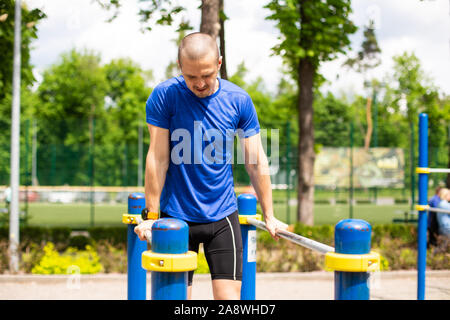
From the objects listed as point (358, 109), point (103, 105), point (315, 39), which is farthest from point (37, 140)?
point (358, 109)

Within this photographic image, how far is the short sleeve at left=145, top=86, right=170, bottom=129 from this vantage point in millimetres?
2581

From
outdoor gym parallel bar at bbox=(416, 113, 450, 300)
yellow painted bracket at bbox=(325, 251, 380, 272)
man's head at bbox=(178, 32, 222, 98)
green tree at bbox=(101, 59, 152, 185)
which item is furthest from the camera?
green tree at bbox=(101, 59, 152, 185)

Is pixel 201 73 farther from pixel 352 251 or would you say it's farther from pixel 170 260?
pixel 352 251

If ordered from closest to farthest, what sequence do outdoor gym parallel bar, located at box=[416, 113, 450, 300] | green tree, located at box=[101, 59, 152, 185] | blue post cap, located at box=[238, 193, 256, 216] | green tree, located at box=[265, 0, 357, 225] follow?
1. blue post cap, located at box=[238, 193, 256, 216]
2. outdoor gym parallel bar, located at box=[416, 113, 450, 300]
3. green tree, located at box=[265, 0, 357, 225]
4. green tree, located at box=[101, 59, 152, 185]

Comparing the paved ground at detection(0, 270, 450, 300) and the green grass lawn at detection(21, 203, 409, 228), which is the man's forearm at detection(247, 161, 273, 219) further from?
the green grass lawn at detection(21, 203, 409, 228)

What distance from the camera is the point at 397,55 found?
3416cm

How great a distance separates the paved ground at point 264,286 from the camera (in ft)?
21.2

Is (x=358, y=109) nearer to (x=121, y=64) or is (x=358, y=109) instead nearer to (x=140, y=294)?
(x=121, y=64)

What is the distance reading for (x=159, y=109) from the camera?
8.48ft

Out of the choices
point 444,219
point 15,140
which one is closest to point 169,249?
point 15,140

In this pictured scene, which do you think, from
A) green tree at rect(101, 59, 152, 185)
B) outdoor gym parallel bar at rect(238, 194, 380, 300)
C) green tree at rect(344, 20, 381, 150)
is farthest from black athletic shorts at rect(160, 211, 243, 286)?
green tree at rect(344, 20, 381, 150)

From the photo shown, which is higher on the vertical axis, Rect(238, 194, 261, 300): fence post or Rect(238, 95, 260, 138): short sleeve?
Rect(238, 95, 260, 138): short sleeve

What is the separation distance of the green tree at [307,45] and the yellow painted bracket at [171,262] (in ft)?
29.4

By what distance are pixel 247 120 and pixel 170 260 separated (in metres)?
1.12
